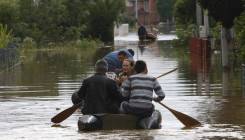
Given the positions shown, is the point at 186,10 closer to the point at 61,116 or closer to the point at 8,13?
the point at 8,13

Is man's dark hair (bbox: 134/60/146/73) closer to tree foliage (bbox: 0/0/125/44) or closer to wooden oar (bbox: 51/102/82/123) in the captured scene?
wooden oar (bbox: 51/102/82/123)

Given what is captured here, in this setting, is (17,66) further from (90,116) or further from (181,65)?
(90,116)

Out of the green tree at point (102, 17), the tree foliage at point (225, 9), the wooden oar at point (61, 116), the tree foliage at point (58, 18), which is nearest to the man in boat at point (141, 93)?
the wooden oar at point (61, 116)

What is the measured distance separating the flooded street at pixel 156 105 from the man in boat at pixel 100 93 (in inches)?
21.5

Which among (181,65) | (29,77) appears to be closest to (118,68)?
(29,77)

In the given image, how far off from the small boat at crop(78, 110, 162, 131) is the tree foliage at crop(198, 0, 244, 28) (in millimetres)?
13702

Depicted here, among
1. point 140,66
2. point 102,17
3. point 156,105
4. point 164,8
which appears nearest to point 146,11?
point 164,8

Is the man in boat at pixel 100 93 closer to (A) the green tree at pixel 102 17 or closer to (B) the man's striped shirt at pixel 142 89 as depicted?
(B) the man's striped shirt at pixel 142 89

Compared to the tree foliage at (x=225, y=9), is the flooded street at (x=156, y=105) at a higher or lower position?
lower

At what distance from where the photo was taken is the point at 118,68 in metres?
18.9

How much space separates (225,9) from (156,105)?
30.2 feet

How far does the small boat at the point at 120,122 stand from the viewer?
47.2ft

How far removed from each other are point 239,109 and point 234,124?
2.79m

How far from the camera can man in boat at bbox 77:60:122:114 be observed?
14.4 meters
